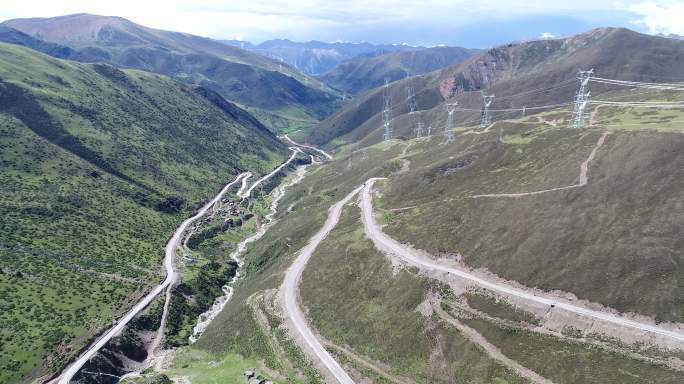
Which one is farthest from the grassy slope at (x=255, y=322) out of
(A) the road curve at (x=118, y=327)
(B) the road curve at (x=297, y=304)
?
(A) the road curve at (x=118, y=327)

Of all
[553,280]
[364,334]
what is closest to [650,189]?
[553,280]

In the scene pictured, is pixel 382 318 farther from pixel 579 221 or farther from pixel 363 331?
pixel 579 221

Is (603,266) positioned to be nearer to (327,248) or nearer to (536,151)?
(536,151)

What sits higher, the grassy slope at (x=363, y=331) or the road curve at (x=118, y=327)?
the grassy slope at (x=363, y=331)

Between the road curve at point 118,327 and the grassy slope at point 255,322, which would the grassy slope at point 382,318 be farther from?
the road curve at point 118,327

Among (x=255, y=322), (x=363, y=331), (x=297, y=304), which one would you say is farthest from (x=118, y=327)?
(x=363, y=331)
